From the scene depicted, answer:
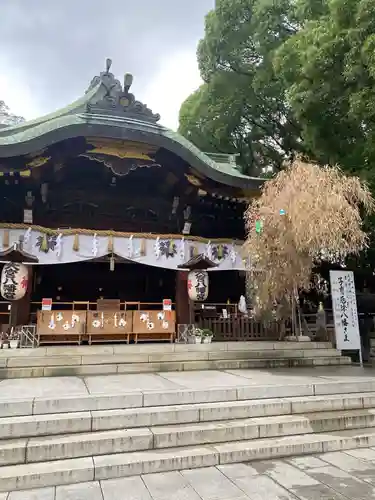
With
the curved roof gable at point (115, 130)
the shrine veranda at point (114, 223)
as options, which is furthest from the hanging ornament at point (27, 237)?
the curved roof gable at point (115, 130)

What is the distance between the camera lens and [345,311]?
11.3 metres

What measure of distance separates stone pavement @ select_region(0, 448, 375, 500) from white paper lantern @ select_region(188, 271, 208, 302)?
22.6 feet

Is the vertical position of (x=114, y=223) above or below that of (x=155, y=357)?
above

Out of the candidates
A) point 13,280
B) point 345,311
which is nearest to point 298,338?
point 345,311

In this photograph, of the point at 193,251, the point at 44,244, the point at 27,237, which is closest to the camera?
the point at 27,237

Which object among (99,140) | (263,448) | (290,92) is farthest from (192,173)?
(263,448)

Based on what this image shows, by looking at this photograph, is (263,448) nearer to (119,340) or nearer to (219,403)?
(219,403)

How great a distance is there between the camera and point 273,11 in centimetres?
1675

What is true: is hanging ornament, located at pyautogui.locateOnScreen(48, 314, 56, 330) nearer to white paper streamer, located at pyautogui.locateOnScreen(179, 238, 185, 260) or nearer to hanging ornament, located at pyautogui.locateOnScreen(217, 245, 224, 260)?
white paper streamer, located at pyautogui.locateOnScreen(179, 238, 185, 260)

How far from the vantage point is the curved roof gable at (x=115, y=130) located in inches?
440

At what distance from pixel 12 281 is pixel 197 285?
16.7ft

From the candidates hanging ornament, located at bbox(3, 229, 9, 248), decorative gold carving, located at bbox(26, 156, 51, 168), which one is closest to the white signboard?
decorative gold carving, located at bbox(26, 156, 51, 168)

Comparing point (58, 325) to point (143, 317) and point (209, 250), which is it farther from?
point (209, 250)

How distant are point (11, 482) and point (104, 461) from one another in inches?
39.5
